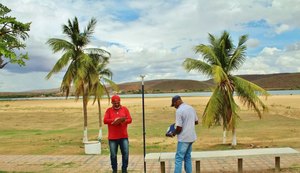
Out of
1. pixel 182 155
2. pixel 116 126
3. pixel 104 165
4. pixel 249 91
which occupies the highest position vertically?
pixel 249 91

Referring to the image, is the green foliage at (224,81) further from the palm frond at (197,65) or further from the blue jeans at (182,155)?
the blue jeans at (182,155)

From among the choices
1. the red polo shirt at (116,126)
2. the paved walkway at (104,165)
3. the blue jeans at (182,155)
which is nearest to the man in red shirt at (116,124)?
the red polo shirt at (116,126)

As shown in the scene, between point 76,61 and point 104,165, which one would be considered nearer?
point 104,165

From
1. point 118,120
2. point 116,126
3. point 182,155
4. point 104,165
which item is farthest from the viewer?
point 104,165

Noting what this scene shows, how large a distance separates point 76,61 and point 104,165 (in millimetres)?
6920

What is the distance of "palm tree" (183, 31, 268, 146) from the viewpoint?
14.4m

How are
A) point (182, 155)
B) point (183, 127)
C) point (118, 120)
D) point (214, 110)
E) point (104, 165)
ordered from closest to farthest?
1. point (183, 127)
2. point (182, 155)
3. point (118, 120)
4. point (104, 165)
5. point (214, 110)

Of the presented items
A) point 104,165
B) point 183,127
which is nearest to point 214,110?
point 104,165

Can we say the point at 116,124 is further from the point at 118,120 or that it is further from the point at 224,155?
the point at 224,155

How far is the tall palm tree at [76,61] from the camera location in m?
16.4

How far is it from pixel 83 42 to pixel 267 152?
34.6 feet

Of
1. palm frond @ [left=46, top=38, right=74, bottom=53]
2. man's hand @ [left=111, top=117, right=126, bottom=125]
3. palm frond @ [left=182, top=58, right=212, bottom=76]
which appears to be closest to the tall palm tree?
palm frond @ [left=46, top=38, right=74, bottom=53]

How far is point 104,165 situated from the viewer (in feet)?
35.9

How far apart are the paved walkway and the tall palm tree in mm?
4750
